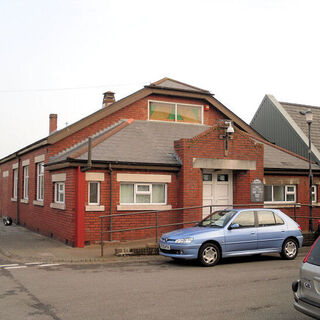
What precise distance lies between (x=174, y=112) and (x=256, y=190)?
5.42m

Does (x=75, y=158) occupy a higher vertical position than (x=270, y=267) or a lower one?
higher

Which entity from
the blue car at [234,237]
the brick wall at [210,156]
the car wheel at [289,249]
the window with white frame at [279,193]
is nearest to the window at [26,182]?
the brick wall at [210,156]

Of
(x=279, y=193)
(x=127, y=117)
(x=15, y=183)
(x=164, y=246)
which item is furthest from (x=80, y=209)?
(x=15, y=183)

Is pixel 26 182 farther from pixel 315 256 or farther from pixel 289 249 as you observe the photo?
pixel 315 256

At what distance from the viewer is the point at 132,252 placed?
12.7 m

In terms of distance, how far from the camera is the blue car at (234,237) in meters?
10.9

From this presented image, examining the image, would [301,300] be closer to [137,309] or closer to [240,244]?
[137,309]

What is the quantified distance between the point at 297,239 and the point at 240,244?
2.07 meters

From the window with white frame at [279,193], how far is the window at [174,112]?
4.62m

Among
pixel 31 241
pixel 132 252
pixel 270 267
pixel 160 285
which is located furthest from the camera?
pixel 31 241

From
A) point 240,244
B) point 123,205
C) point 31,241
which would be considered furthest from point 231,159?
point 31,241

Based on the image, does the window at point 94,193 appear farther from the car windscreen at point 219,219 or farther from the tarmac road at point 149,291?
the car windscreen at point 219,219

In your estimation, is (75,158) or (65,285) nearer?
(65,285)

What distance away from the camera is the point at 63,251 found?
13383 mm
